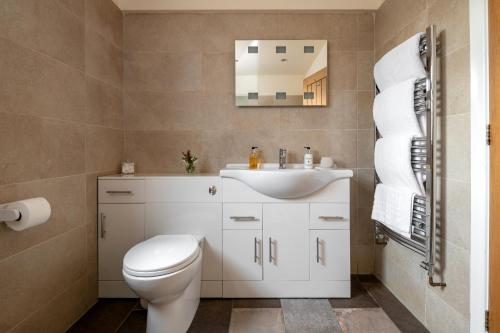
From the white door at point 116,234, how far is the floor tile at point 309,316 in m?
1.09

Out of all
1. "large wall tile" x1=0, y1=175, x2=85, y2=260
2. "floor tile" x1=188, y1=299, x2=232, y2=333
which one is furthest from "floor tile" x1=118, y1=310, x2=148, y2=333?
"large wall tile" x1=0, y1=175, x2=85, y2=260

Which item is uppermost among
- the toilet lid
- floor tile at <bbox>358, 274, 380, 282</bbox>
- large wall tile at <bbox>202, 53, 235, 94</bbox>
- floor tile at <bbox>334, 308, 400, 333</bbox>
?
large wall tile at <bbox>202, 53, 235, 94</bbox>

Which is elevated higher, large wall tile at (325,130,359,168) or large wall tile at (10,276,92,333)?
large wall tile at (325,130,359,168)

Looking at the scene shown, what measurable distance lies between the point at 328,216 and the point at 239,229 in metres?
0.60

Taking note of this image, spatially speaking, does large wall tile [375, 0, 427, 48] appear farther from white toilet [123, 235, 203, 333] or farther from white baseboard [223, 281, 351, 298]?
white toilet [123, 235, 203, 333]

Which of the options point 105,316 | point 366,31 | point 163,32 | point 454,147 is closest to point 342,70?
point 366,31

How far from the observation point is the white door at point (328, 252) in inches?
71.7

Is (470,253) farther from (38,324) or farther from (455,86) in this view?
(38,324)

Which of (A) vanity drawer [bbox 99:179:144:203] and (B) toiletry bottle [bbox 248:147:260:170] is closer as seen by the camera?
(A) vanity drawer [bbox 99:179:144:203]

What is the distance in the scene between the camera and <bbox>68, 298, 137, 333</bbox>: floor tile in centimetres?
157

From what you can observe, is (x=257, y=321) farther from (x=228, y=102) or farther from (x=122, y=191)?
(x=228, y=102)

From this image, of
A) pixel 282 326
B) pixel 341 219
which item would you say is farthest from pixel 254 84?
pixel 282 326

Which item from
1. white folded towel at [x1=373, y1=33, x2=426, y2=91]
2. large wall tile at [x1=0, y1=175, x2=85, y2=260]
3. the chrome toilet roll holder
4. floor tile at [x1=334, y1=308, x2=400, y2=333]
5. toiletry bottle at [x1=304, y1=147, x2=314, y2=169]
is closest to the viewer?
the chrome toilet roll holder

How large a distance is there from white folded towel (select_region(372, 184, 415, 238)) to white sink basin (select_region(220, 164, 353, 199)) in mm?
244
